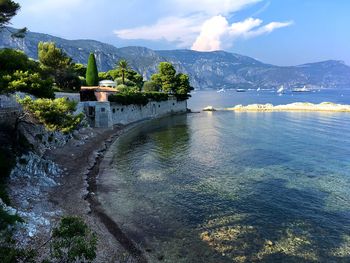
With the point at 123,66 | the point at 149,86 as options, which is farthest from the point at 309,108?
the point at 123,66

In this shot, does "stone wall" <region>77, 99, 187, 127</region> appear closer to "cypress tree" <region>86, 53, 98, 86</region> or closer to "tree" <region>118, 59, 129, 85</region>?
"cypress tree" <region>86, 53, 98, 86</region>

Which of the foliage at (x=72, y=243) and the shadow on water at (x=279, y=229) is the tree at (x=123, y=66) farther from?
the foliage at (x=72, y=243)

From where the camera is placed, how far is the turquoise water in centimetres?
2031

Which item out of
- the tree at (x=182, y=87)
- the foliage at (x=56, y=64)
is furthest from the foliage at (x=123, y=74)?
the foliage at (x=56, y=64)

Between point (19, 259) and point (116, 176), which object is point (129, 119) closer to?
point (116, 176)

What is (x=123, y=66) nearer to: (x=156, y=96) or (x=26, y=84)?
(x=156, y=96)

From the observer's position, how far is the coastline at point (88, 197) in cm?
1975

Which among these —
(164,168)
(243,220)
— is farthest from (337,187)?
(164,168)

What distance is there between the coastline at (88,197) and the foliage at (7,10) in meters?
15.7

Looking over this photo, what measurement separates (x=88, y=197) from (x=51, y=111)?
818 centimetres

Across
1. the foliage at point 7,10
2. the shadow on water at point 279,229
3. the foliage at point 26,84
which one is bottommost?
the shadow on water at point 279,229

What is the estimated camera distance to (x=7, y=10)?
3669cm

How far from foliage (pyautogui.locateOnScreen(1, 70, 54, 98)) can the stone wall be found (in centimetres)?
2559

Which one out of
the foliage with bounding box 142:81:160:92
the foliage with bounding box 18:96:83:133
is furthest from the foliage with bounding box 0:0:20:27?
the foliage with bounding box 142:81:160:92
